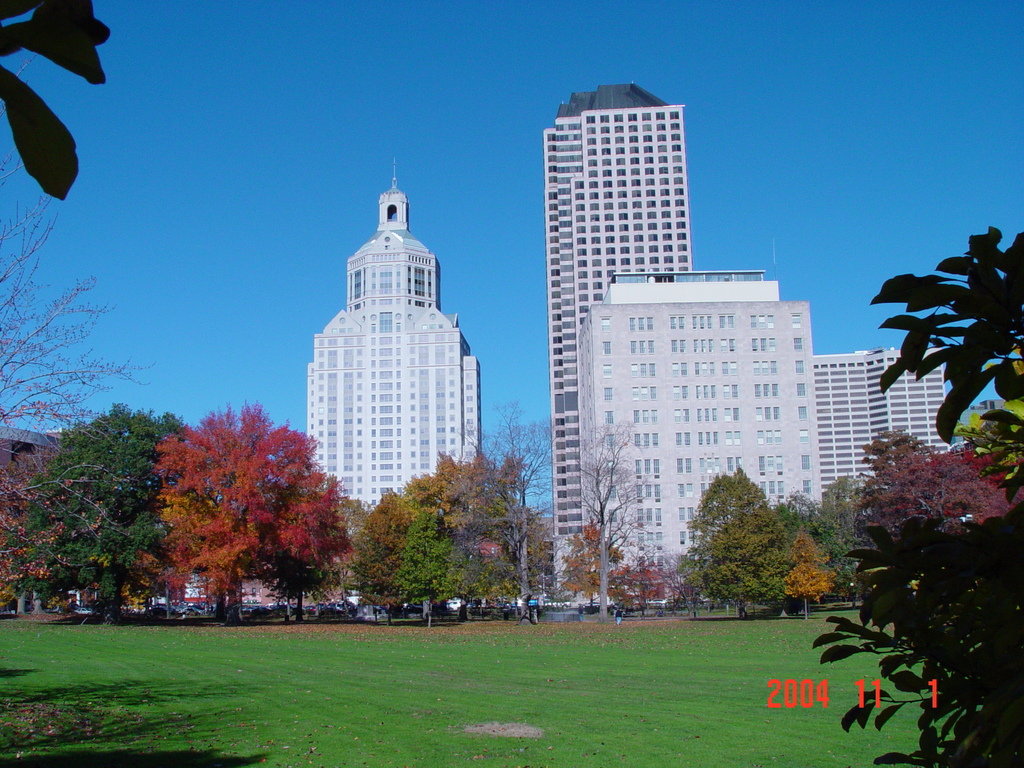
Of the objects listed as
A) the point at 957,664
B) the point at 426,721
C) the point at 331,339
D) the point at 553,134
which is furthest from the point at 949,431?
the point at 331,339

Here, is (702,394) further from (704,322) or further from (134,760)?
(134,760)

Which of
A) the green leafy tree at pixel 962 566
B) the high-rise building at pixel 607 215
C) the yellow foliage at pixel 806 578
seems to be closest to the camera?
the green leafy tree at pixel 962 566

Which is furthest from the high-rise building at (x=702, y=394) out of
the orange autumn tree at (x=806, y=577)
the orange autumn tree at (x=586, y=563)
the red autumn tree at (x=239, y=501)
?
the red autumn tree at (x=239, y=501)

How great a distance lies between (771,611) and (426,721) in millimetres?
58807

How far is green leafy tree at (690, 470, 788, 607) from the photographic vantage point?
2185 inches

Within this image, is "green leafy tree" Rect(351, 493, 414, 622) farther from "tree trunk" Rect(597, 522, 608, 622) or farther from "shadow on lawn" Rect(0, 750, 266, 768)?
"shadow on lawn" Rect(0, 750, 266, 768)

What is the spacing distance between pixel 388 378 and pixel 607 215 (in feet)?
204

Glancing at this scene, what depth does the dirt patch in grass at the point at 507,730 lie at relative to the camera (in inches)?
488

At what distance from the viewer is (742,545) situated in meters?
56.1

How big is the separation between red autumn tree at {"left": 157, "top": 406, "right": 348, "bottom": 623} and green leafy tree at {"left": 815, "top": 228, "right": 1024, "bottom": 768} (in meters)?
47.0

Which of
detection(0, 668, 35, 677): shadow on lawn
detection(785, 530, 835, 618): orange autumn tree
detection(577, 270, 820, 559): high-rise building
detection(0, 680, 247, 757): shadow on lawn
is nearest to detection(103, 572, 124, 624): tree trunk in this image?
detection(0, 668, 35, 677): shadow on lawn

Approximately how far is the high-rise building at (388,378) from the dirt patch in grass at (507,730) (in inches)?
6049

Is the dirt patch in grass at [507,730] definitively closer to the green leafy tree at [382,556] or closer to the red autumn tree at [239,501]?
the red autumn tree at [239,501]

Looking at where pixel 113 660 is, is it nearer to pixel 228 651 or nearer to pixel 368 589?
pixel 228 651
